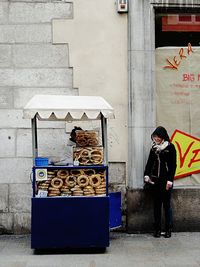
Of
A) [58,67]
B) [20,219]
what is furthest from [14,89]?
[20,219]

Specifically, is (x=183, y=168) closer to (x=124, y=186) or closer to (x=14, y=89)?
(x=124, y=186)

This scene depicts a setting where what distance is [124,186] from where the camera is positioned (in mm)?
9617

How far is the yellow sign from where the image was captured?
9.88 metres

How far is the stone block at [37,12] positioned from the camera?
9.62 m

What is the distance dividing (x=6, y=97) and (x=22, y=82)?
41 cm

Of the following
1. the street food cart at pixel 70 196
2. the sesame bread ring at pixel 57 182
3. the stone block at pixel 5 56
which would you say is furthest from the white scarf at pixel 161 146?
the stone block at pixel 5 56

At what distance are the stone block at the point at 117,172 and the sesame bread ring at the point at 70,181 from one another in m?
1.64

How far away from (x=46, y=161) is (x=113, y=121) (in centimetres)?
202

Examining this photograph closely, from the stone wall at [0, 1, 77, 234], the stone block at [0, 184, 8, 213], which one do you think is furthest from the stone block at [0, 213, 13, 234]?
the stone block at [0, 184, 8, 213]

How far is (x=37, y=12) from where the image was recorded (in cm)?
963

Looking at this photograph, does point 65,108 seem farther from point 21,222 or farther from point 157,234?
point 157,234

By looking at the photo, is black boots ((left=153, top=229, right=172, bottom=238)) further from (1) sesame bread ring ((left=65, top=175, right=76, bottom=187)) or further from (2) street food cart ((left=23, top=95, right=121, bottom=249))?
(1) sesame bread ring ((left=65, top=175, right=76, bottom=187))

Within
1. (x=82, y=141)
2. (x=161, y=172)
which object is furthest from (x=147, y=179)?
(x=82, y=141)

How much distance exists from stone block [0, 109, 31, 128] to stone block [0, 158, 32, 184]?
2.08 feet
